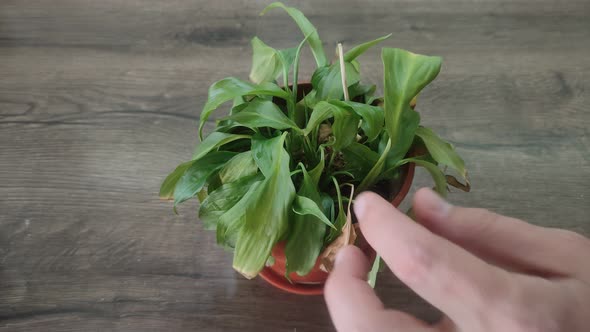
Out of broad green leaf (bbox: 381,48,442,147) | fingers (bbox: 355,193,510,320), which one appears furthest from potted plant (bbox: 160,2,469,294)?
fingers (bbox: 355,193,510,320)

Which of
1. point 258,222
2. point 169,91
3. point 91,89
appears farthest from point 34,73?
point 258,222

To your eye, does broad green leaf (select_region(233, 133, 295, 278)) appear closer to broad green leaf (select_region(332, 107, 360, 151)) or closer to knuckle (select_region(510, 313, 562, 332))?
broad green leaf (select_region(332, 107, 360, 151))

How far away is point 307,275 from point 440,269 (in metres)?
0.26

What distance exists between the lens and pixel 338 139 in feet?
1.36

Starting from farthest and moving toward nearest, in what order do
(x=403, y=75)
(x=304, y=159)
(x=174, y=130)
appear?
(x=174, y=130) → (x=304, y=159) → (x=403, y=75)

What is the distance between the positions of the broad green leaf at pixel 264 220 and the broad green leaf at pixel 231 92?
3.0 inches

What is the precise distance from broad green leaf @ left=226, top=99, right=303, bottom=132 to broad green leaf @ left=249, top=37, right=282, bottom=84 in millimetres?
88

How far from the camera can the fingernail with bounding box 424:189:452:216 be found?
1.07 ft

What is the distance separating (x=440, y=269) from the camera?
0.25 meters

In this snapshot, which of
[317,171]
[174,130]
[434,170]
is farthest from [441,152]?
[174,130]

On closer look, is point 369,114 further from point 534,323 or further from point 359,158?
point 534,323

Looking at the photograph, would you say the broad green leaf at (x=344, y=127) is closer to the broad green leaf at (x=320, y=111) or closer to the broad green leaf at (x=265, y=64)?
the broad green leaf at (x=320, y=111)

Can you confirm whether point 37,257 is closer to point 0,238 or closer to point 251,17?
point 0,238

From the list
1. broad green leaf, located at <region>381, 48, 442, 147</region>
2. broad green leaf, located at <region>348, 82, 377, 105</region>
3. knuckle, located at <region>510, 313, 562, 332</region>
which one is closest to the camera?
knuckle, located at <region>510, 313, 562, 332</region>
